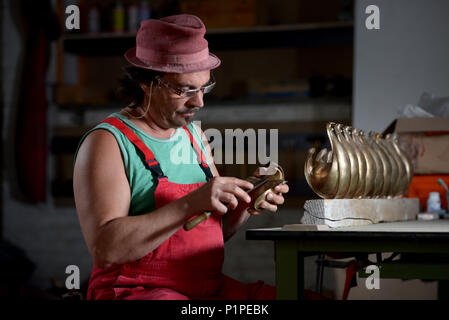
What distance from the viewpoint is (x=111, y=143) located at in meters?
1.36

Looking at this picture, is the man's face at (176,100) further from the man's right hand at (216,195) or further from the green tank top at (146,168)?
the man's right hand at (216,195)

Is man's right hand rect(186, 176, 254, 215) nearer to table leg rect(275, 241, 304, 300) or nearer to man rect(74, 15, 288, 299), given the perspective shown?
man rect(74, 15, 288, 299)

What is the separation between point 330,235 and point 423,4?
2395 millimetres

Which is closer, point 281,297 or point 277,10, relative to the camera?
point 281,297

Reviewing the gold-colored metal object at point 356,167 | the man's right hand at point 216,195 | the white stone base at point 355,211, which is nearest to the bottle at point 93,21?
the gold-colored metal object at point 356,167

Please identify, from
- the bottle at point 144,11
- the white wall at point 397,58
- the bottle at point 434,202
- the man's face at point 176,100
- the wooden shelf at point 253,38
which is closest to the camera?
the man's face at point 176,100

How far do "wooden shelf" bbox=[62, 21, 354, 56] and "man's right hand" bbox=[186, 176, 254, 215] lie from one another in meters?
2.72

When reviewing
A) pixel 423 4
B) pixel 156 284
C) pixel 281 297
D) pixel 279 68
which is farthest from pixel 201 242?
pixel 279 68

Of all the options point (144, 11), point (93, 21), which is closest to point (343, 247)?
point (144, 11)

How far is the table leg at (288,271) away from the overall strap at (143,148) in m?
0.42

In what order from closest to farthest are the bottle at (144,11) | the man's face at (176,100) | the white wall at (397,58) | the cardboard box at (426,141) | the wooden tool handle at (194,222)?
the wooden tool handle at (194,222) → the man's face at (176,100) → the cardboard box at (426,141) → the white wall at (397,58) → the bottle at (144,11)

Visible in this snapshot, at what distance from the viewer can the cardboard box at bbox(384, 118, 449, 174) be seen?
2.39 meters

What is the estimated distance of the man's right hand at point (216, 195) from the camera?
1182 mm
